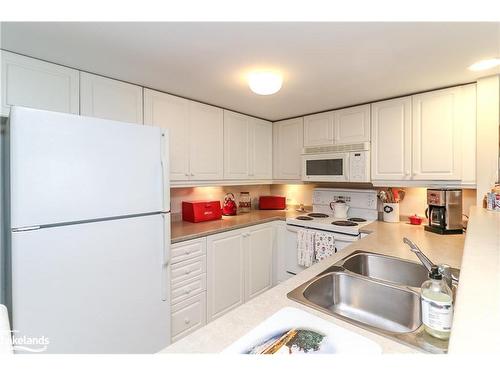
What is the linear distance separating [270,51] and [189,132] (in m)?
1.15

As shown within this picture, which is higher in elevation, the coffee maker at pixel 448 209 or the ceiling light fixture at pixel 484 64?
the ceiling light fixture at pixel 484 64

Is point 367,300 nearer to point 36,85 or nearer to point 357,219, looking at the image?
point 357,219

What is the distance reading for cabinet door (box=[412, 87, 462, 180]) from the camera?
6.44 ft

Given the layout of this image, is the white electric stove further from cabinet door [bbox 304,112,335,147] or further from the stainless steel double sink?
the stainless steel double sink

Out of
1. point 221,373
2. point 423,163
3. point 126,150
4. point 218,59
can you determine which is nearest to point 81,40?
point 126,150

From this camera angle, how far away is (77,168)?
4.00 ft

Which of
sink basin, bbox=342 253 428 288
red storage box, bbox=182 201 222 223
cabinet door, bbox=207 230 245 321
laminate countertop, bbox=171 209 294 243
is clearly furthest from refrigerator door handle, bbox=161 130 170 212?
sink basin, bbox=342 253 428 288

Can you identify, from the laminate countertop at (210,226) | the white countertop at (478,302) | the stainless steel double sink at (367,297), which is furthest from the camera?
the laminate countertop at (210,226)

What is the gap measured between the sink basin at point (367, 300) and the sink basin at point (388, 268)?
0.16 metres

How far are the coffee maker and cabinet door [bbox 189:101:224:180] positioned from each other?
1895 mm

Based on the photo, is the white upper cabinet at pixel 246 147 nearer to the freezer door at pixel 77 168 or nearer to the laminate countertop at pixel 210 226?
the laminate countertop at pixel 210 226

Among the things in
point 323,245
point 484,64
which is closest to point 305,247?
point 323,245

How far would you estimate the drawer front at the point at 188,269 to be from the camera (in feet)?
6.00

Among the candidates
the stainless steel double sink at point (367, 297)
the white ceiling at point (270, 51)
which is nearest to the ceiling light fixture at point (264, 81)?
the white ceiling at point (270, 51)
